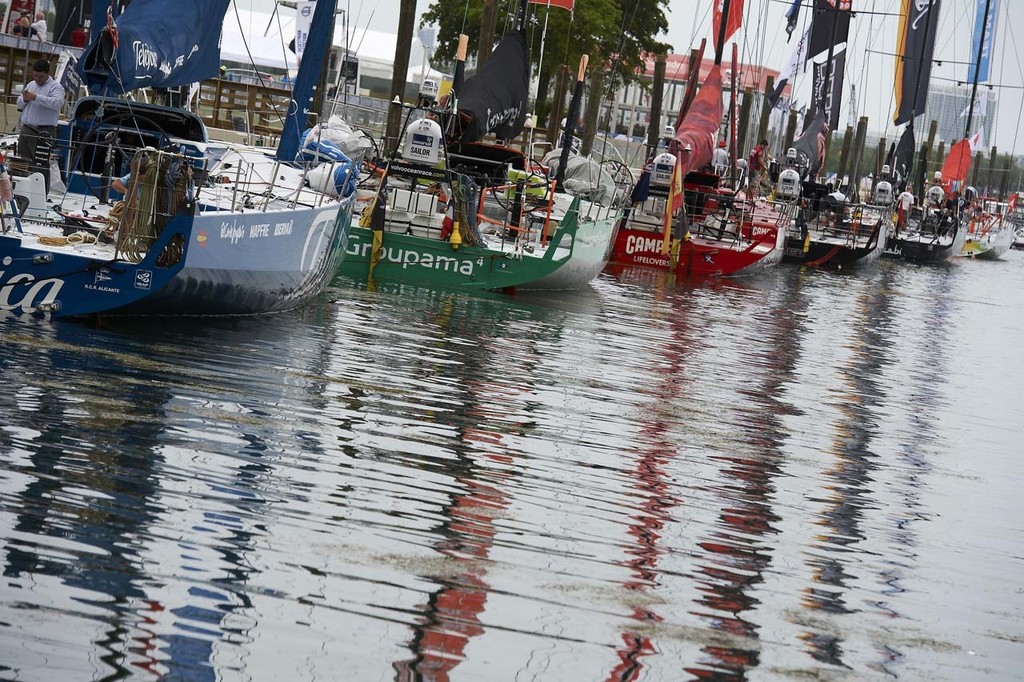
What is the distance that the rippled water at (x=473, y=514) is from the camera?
5422 mm

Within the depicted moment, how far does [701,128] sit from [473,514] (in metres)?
22.3

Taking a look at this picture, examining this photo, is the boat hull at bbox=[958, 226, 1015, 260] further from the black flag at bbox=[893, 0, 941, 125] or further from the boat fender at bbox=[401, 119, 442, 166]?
the boat fender at bbox=[401, 119, 442, 166]

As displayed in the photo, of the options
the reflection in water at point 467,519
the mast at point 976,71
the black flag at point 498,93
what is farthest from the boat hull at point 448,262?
the mast at point 976,71

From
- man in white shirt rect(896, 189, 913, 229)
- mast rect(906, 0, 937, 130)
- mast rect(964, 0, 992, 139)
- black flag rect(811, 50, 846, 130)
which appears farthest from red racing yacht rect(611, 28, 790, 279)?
mast rect(964, 0, 992, 139)

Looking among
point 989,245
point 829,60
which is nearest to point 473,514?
point 829,60

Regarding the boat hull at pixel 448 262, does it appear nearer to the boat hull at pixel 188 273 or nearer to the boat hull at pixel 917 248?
the boat hull at pixel 188 273

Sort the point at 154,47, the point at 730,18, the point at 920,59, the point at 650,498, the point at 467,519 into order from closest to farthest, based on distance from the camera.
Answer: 1. the point at 467,519
2. the point at 650,498
3. the point at 154,47
4. the point at 730,18
5. the point at 920,59

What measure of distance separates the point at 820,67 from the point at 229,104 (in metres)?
18.9

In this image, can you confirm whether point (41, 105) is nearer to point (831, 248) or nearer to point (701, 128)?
point (701, 128)

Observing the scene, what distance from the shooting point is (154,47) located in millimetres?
12789

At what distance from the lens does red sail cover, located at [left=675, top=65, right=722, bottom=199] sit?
27858mm

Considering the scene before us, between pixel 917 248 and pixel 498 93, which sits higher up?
pixel 498 93

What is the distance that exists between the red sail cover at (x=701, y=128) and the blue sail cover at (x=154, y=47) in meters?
14.8

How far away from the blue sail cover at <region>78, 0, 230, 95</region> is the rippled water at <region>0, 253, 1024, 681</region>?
7.16 feet
